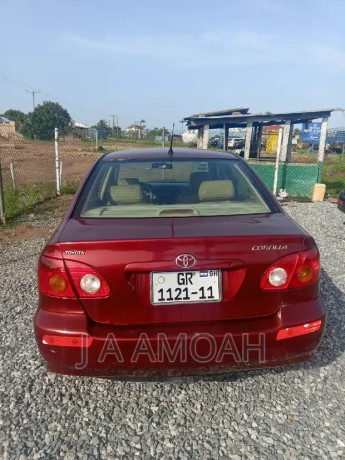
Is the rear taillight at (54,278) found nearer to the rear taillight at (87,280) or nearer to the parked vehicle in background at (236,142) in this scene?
the rear taillight at (87,280)

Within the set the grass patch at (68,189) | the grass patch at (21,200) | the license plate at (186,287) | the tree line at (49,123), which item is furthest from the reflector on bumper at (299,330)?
the tree line at (49,123)

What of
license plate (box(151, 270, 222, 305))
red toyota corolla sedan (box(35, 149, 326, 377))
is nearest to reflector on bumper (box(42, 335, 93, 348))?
red toyota corolla sedan (box(35, 149, 326, 377))

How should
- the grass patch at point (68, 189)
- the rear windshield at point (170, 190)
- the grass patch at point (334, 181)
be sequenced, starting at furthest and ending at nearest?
the grass patch at point (334, 181) < the grass patch at point (68, 189) < the rear windshield at point (170, 190)

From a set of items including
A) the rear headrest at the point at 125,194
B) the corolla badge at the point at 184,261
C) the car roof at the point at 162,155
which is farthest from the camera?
the car roof at the point at 162,155

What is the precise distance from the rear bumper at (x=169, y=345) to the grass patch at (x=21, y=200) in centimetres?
591

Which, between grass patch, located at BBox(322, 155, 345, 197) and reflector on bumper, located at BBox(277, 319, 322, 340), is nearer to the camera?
reflector on bumper, located at BBox(277, 319, 322, 340)

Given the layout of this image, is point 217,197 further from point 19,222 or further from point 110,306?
point 19,222

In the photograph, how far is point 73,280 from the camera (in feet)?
6.43

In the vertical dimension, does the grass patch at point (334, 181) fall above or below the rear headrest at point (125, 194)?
below

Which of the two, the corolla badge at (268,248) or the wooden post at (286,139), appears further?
the wooden post at (286,139)

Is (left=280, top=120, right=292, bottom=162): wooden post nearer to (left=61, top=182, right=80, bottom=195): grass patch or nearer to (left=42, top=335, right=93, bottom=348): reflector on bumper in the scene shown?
(left=61, top=182, right=80, bottom=195): grass patch

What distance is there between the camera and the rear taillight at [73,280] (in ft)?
6.38

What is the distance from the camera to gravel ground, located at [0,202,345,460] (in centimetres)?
201

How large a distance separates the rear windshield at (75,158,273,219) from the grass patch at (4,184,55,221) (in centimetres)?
502
